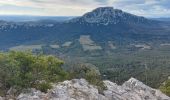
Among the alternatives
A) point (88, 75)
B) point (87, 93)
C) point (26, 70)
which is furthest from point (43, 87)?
point (88, 75)

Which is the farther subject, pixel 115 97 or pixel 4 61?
pixel 115 97

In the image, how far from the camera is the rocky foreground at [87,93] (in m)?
62.3

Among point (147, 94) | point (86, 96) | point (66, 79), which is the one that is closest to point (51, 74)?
point (66, 79)

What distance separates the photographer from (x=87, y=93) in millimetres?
67500

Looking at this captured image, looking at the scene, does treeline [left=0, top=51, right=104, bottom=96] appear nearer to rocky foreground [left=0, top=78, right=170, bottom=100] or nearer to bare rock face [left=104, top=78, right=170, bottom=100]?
rocky foreground [left=0, top=78, right=170, bottom=100]

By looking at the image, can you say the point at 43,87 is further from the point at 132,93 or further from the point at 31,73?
the point at 132,93

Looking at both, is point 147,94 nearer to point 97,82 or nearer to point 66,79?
point 97,82

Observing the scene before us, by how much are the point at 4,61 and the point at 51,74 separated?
14.7 metres

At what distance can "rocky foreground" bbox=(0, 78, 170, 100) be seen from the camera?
204 ft

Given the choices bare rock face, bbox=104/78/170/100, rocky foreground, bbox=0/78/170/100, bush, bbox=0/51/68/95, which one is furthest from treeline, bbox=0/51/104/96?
bare rock face, bbox=104/78/170/100

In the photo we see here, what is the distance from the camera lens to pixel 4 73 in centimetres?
6519

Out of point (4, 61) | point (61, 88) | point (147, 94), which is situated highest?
point (4, 61)

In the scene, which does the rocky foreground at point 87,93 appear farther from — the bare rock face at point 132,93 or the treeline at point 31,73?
the treeline at point 31,73

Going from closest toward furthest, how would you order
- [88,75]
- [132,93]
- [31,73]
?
[31,73], [132,93], [88,75]
